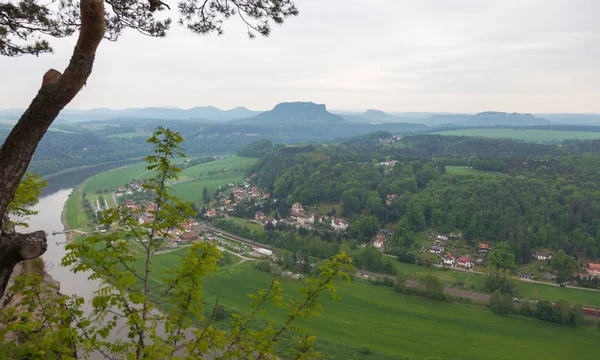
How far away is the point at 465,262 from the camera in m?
25.2

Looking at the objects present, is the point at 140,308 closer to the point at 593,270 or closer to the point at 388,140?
the point at 593,270

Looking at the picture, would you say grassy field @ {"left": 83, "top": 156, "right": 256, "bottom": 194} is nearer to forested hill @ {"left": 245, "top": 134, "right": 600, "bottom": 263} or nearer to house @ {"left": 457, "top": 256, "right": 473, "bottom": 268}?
forested hill @ {"left": 245, "top": 134, "right": 600, "bottom": 263}

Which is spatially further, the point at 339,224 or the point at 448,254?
the point at 339,224

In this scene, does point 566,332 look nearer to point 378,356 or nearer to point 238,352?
point 378,356

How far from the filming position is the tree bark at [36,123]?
273cm

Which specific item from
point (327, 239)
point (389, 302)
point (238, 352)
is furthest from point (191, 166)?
point (238, 352)

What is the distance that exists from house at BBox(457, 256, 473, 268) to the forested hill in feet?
11.4

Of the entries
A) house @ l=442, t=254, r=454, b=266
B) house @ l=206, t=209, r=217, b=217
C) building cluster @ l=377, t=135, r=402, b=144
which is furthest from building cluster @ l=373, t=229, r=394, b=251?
building cluster @ l=377, t=135, r=402, b=144

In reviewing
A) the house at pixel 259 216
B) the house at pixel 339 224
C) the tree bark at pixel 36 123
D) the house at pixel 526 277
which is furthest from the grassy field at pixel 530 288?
the tree bark at pixel 36 123

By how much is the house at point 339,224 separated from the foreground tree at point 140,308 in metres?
30.2

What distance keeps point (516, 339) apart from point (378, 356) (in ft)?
23.3

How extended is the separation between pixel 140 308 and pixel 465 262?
26.3 metres

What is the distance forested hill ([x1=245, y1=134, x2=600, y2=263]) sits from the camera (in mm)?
28234

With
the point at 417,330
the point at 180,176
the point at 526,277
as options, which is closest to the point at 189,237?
the point at 417,330
